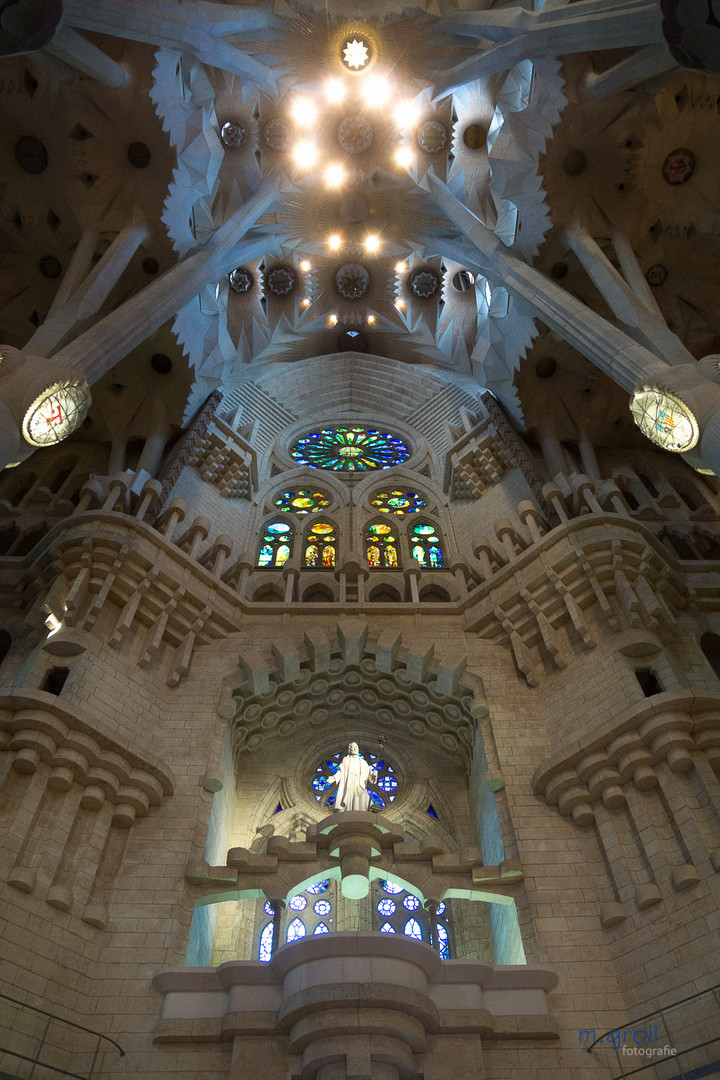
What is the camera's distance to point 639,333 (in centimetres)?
1091

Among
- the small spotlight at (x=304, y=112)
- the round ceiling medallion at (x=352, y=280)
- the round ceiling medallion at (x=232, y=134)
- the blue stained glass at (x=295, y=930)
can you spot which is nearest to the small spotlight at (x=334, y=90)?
the small spotlight at (x=304, y=112)

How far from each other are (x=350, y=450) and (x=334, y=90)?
8131 mm

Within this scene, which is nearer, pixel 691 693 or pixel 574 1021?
pixel 574 1021

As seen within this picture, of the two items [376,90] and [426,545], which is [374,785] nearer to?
[426,545]

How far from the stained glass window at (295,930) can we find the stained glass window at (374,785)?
69.1 inches

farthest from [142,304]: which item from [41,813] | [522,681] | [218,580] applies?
[522,681]

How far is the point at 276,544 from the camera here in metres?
15.4

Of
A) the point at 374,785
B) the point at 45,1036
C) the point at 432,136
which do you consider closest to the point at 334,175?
the point at 432,136

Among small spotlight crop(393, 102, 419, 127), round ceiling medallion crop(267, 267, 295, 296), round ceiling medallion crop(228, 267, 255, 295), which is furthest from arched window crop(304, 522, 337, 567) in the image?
small spotlight crop(393, 102, 419, 127)

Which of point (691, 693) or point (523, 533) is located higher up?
point (523, 533)

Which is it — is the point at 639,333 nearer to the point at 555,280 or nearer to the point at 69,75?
the point at 555,280

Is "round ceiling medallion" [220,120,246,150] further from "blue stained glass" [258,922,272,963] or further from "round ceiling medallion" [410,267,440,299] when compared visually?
"blue stained glass" [258,922,272,963]

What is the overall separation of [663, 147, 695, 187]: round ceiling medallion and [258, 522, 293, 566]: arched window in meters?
9.58

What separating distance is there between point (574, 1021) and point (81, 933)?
506 centimetres
